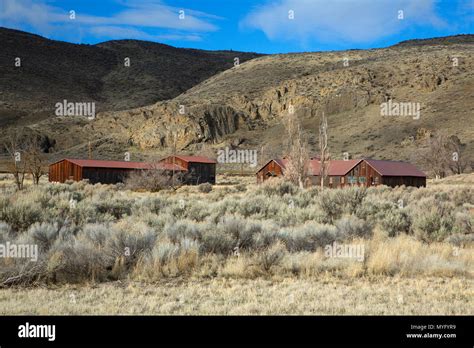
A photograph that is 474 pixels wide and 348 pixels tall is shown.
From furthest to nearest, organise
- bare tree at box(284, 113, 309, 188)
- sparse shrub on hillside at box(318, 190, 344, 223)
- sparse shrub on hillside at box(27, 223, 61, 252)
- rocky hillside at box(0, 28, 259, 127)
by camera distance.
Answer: rocky hillside at box(0, 28, 259, 127) < bare tree at box(284, 113, 309, 188) < sparse shrub on hillside at box(318, 190, 344, 223) < sparse shrub on hillside at box(27, 223, 61, 252)

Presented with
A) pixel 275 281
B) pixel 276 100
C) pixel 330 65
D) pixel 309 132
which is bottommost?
pixel 275 281

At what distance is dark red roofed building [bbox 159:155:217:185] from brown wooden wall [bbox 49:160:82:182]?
1083cm

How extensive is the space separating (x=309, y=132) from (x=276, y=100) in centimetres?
1566

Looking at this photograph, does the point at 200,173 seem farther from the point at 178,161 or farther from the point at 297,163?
the point at 297,163

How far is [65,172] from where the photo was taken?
50875 millimetres

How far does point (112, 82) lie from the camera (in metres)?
155

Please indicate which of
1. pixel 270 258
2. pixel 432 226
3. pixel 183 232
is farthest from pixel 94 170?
pixel 270 258

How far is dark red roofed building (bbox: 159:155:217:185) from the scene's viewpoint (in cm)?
5870

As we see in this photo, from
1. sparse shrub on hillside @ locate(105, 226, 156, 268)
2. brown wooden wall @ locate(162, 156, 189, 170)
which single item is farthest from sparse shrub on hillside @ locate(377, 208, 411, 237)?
brown wooden wall @ locate(162, 156, 189, 170)

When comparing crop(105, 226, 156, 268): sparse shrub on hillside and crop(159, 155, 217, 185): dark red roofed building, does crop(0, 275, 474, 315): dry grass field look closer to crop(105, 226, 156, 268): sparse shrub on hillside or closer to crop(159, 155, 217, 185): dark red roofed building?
crop(105, 226, 156, 268): sparse shrub on hillside

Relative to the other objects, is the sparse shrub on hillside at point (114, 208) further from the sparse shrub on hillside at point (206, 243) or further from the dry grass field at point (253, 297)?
the dry grass field at point (253, 297)

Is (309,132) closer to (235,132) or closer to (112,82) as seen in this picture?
(235,132)

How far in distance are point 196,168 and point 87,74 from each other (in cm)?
11056
